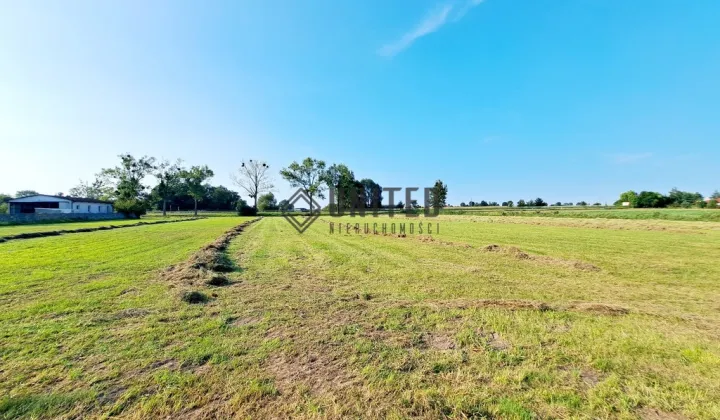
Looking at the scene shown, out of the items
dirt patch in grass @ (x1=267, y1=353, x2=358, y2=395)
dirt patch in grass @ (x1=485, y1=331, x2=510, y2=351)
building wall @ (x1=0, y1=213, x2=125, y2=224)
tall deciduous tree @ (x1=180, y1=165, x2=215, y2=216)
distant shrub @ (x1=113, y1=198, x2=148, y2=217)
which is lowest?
dirt patch in grass @ (x1=485, y1=331, x2=510, y2=351)

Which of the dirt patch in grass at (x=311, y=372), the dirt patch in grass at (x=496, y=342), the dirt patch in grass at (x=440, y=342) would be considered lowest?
the dirt patch in grass at (x=496, y=342)

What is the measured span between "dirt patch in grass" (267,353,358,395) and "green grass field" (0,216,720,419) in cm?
2

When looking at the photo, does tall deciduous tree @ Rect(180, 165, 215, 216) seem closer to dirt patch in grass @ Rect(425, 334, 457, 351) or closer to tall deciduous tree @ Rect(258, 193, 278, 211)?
tall deciduous tree @ Rect(258, 193, 278, 211)

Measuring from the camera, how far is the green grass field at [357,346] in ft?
8.25

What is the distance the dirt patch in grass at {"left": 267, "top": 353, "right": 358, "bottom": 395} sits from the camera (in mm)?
2775

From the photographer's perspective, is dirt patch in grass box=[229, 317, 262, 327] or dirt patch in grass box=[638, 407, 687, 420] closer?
dirt patch in grass box=[638, 407, 687, 420]

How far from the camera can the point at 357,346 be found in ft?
11.9

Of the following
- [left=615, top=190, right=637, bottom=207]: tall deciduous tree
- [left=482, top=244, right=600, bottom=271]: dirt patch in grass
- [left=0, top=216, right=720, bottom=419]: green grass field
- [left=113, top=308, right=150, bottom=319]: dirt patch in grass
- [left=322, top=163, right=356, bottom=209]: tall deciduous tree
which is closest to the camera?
[left=0, top=216, right=720, bottom=419]: green grass field

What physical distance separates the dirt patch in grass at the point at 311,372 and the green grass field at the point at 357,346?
19 mm

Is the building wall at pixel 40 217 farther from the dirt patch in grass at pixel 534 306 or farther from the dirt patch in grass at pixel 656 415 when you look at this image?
the dirt patch in grass at pixel 656 415

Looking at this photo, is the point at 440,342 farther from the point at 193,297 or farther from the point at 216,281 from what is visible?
the point at 216,281

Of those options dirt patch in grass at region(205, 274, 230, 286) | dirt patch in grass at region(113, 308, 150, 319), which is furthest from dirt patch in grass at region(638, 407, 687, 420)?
dirt patch in grass at region(205, 274, 230, 286)

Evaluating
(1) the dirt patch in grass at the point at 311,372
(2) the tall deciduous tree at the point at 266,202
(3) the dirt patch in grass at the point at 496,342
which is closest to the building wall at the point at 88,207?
(2) the tall deciduous tree at the point at 266,202

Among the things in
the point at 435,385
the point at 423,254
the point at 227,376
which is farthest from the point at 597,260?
the point at 227,376
